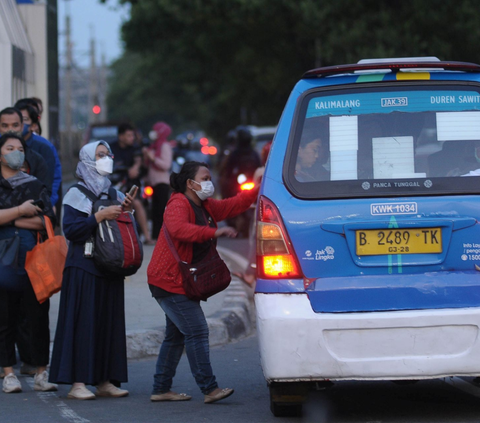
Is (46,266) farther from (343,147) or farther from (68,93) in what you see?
(68,93)

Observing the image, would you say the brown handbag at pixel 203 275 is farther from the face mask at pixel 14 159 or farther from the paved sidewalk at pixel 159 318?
the paved sidewalk at pixel 159 318

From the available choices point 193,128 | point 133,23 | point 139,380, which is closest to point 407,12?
point 133,23

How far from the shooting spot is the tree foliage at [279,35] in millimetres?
26531

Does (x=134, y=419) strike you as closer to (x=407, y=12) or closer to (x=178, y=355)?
(x=178, y=355)

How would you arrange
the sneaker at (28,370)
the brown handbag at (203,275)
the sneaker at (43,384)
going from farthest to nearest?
the sneaker at (28,370) → the sneaker at (43,384) → the brown handbag at (203,275)

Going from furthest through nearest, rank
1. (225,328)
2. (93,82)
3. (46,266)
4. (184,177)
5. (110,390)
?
(93,82), (225,328), (46,266), (110,390), (184,177)

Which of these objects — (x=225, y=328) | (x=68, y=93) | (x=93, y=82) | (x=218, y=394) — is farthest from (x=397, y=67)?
(x=93, y=82)

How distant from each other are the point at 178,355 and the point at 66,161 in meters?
41.8

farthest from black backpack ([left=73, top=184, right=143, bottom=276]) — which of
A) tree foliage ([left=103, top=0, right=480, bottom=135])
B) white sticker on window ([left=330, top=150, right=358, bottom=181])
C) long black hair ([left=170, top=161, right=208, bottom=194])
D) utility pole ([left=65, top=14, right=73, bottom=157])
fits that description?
utility pole ([left=65, top=14, right=73, bottom=157])

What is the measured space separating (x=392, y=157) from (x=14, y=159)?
9.18 feet

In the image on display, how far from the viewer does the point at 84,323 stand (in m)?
6.28

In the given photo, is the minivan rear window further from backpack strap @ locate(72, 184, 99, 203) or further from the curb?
the curb

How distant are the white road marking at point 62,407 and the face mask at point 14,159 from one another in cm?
154

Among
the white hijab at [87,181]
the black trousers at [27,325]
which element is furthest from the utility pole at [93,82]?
the white hijab at [87,181]
